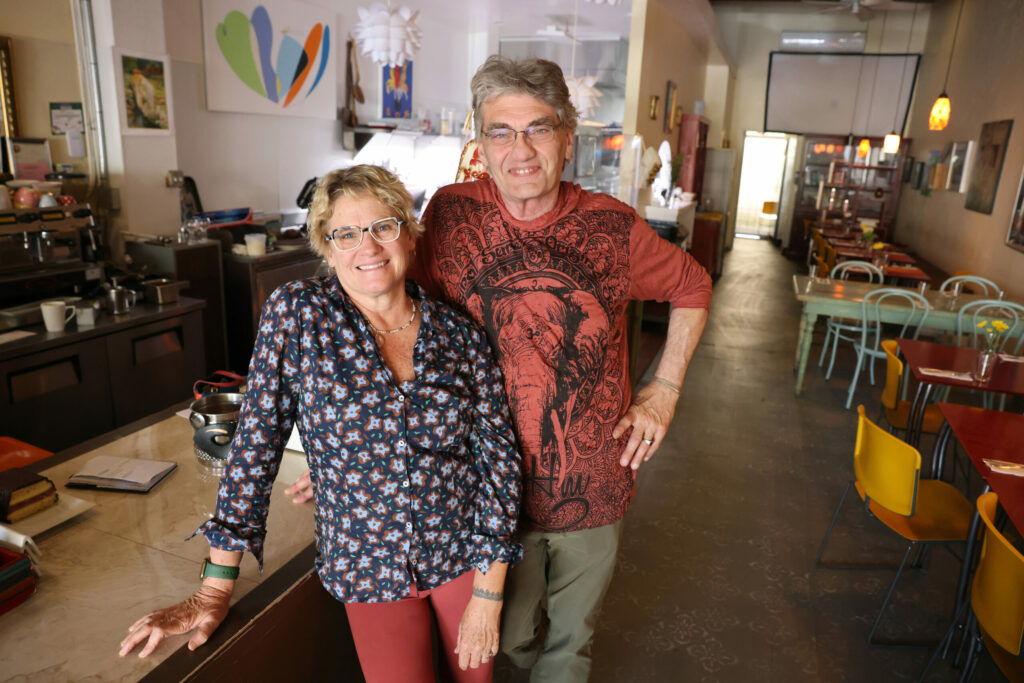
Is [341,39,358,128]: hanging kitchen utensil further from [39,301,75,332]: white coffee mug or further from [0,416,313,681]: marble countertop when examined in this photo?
[0,416,313,681]: marble countertop

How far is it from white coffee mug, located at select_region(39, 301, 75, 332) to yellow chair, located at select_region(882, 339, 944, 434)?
441 cm

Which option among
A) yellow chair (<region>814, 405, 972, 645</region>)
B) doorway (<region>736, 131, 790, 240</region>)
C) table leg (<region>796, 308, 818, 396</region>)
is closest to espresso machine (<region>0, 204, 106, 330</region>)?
yellow chair (<region>814, 405, 972, 645</region>)

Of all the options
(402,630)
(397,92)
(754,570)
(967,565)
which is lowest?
(754,570)

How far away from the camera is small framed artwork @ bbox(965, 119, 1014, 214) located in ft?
22.0

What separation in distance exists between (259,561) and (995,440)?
2.76 m

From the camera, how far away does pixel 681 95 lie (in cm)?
956

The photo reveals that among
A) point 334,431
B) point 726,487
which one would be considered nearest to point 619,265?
point 334,431

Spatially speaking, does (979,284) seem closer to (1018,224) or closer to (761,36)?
(1018,224)

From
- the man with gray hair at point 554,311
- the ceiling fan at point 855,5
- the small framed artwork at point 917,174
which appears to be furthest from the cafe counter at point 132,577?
the small framed artwork at point 917,174

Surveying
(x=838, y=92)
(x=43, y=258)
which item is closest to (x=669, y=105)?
(x=838, y=92)

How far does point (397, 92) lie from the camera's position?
719 cm

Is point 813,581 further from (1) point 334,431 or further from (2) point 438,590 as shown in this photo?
(1) point 334,431

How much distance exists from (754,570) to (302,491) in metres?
2.25

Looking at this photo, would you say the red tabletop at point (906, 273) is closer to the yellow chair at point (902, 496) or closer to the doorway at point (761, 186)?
the yellow chair at point (902, 496)
